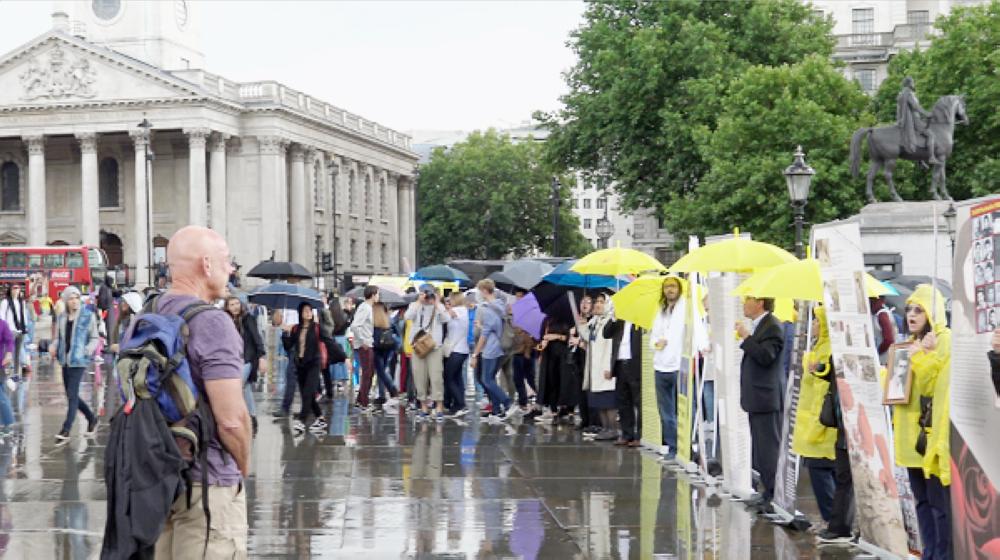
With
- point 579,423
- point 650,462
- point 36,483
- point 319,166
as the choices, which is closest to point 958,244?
point 650,462

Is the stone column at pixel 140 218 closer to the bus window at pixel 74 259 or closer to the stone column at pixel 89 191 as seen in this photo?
the stone column at pixel 89 191

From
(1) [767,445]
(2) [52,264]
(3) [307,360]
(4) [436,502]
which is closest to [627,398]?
(3) [307,360]

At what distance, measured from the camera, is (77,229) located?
85.5 metres

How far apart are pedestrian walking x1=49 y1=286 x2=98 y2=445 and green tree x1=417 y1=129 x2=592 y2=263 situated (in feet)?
271

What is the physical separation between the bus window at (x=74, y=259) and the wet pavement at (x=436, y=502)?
181ft

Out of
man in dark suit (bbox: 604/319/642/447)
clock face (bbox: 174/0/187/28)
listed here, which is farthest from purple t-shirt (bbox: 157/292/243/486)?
clock face (bbox: 174/0/187/28)

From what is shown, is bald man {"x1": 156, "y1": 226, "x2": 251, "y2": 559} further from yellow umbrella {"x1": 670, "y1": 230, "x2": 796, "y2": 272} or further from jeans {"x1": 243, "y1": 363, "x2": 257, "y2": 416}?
jeans {"x1": 243, "y1": 363, "x2": 257, "y2": 416}

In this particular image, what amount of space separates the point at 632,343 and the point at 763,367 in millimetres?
5177

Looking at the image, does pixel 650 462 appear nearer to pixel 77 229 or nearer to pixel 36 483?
pixel 36 483

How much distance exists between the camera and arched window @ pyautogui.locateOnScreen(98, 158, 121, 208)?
86062 mm

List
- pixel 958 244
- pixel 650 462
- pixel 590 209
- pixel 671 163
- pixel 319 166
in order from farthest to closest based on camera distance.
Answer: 1. pixel 590 209
2. pixel 319 166
3. pixel 671 163
4. pixel 650 462
5. pixel 958 244

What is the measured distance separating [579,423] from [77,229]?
72.2m

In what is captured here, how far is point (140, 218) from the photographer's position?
80500 millimetres

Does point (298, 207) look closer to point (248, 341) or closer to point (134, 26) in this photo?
point (134, 26)
